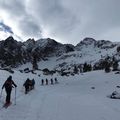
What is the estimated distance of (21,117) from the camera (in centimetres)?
1434

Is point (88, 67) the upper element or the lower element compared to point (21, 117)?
upper

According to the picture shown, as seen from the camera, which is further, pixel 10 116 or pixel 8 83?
pixel 8 83

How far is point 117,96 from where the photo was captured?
36.3 m

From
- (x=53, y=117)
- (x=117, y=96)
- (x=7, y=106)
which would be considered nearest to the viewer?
(x=53, y=117)

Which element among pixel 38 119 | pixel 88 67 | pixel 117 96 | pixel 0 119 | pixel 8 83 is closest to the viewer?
pixel 0 119

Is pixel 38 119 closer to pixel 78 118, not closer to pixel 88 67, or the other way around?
pixel 78 118

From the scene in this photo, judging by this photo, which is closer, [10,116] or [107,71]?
[10,116]

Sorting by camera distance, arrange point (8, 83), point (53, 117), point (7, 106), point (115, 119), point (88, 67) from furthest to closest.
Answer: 1. point (88, 67)
2. point (8, 83)
3. point (7, 106)
4. point (115, 119)
5. point (53, 117)

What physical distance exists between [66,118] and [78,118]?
0.79 m

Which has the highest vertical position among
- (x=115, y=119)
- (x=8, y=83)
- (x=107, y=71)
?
(x=107, y=71)

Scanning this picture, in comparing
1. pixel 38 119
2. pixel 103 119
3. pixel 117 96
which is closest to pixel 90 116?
pixel 103 119

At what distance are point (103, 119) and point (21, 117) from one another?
4.70m

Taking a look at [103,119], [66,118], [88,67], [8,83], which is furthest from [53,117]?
[88,67]

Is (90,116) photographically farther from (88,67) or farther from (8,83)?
(88,67)
